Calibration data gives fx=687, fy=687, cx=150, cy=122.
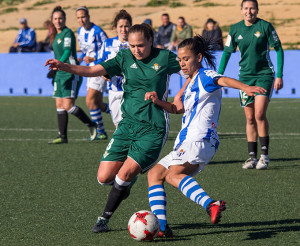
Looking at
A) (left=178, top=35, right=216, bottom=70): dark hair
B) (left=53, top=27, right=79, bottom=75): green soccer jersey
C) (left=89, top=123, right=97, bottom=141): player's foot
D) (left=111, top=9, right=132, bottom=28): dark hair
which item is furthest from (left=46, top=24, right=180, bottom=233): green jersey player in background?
(left=89, top=123, right=97, bottom=141): player's foot

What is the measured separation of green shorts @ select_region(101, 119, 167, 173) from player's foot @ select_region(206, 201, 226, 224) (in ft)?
2.90

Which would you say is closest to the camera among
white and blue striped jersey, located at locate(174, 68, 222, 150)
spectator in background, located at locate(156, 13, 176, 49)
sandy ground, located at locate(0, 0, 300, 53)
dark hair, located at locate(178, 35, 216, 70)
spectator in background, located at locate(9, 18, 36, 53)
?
white and blue striped jersey, located at locate(174, 68, 222, 150)

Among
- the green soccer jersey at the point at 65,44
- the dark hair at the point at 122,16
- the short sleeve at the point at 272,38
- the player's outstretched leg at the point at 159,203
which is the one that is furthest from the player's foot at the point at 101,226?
→ the green soccer jersey at the point at 65,44

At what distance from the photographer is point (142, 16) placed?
5741 cm

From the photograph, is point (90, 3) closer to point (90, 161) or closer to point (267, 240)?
point (90, 161)

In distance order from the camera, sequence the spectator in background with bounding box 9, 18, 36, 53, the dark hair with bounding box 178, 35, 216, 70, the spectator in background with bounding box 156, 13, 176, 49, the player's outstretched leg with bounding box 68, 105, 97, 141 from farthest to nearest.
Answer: the spectator in background with bounding box 9, 18, 36, 53
the spectator in background with bounding box 156, 13, 176, 49
the player's outstretched leg with bounding box 68, 105, 97, 141
the dark hair with bounding box 178, 35, 216, 70

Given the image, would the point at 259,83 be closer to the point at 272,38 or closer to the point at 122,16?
the point at 272,38

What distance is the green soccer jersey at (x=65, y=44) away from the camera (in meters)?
11.2

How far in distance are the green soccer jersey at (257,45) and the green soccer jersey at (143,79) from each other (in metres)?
3.00

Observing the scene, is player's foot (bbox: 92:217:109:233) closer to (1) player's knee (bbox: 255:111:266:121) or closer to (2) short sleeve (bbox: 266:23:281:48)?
(1) player's knee (bbox: 255:111:266:121)

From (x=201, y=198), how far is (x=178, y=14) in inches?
1852

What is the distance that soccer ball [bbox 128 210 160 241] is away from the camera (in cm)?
516

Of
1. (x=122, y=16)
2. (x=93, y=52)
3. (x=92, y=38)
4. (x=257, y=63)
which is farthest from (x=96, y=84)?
(x=257, y=63)

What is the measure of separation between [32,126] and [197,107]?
910cm
